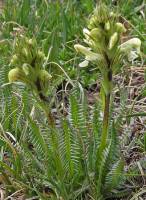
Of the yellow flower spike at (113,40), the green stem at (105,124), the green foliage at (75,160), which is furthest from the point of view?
the green foliage at (75,160)

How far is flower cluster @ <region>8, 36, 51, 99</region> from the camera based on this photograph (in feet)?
6.05

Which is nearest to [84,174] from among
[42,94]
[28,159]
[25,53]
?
[28,159]

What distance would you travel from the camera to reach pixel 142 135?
2.54 m

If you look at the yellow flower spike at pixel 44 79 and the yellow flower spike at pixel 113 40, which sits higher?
the yellow flower spike at pixel 113 40

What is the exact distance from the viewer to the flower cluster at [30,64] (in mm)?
1845

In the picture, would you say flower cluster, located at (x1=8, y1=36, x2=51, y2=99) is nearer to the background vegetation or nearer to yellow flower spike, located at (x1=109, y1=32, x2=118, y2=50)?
the background vegetation

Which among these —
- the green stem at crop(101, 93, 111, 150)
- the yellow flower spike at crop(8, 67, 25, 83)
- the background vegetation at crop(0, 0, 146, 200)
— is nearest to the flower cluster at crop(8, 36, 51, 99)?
the yellow flower spike at crop(8, 67, 25, 83)

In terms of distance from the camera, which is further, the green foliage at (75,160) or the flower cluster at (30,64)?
the green foliage at (75,160)

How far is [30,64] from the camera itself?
Answer: 185cm

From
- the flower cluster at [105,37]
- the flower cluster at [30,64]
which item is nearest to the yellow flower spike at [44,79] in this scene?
the flower cluster at [30,64]

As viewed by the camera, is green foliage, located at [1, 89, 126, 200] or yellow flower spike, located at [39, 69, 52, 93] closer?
yellow flower spike, located at [39, 69, 52, 93]

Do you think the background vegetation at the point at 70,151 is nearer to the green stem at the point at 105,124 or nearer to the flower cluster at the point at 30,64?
the green stem at the point at 105,124

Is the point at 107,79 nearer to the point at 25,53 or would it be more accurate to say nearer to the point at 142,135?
the point at 25,53

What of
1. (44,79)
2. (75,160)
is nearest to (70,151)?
(75,160)
